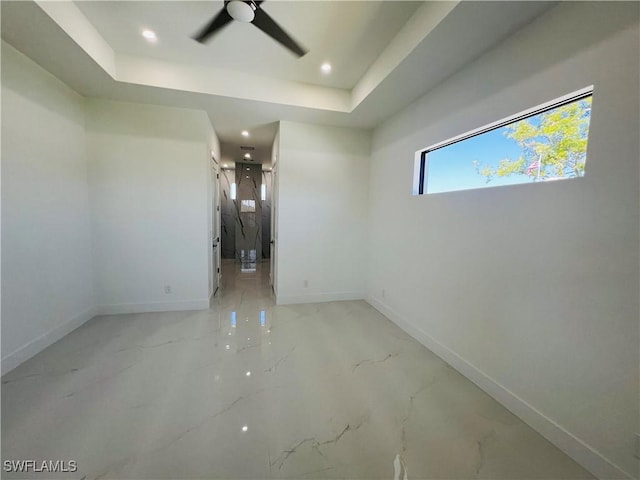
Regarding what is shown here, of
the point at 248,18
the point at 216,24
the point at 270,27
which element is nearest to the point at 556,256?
the point at 270,27

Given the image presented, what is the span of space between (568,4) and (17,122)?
408 centimetres

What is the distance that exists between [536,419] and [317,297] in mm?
2677

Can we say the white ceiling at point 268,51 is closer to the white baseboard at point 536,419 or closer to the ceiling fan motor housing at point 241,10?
the ceiling fan motor housing at point 241,10

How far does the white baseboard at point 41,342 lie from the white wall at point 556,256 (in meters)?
3.76

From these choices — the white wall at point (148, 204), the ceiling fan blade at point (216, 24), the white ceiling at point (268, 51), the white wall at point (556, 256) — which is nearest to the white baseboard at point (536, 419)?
the white wall at point (556, 256)

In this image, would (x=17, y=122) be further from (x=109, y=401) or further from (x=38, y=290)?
(x=109, y=401)

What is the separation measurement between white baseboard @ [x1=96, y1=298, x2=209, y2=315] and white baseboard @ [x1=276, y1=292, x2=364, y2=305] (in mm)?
1097

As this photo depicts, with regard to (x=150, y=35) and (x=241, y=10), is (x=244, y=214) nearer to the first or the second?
(x=150, y=35)

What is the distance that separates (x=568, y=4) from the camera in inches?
55.4

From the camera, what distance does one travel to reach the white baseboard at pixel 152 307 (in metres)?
3.07

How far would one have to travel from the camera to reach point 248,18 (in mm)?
1741

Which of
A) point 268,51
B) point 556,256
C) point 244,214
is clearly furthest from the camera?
point 244,214

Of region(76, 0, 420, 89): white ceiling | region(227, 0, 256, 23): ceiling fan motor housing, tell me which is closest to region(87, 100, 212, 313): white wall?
region(76, 0, 420, 89): white ceiling

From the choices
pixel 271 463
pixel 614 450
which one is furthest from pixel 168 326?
pixel 614 450
